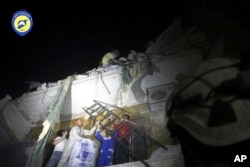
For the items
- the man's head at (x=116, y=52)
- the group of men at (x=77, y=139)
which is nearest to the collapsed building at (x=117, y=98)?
the group of men at (x=77, y=139)

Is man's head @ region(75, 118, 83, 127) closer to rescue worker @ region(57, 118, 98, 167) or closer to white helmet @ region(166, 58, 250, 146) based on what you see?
rescue worker @ region(57, 118, 98, 167)

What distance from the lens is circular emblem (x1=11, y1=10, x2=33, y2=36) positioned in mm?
9406

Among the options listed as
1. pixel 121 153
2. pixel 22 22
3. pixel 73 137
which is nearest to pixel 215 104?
pixel 121 153

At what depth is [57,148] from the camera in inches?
276

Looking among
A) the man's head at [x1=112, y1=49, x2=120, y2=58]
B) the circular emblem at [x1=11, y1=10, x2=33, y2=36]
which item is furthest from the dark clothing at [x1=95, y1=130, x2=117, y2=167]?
the circular emblem at [x1=11, y1=10, x2=33, y2=36]

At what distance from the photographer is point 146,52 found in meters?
8.05

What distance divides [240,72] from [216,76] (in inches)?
7.2

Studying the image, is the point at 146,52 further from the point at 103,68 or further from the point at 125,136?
the point at 125,136

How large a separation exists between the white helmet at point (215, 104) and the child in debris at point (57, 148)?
5.13 metres

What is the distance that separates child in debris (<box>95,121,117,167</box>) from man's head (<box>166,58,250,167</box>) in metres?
4.06

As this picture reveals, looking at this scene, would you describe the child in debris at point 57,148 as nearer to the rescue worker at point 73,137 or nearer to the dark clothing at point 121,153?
the rescue worker at point 73,137

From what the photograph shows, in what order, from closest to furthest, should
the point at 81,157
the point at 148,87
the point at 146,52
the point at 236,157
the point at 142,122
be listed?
the point at 236,157 → the point at 81,157 → the point at 142,122 → the point at 148,87 → the point at 146,52

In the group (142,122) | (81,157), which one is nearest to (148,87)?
(142,122)

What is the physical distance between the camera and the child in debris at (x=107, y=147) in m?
6.14
